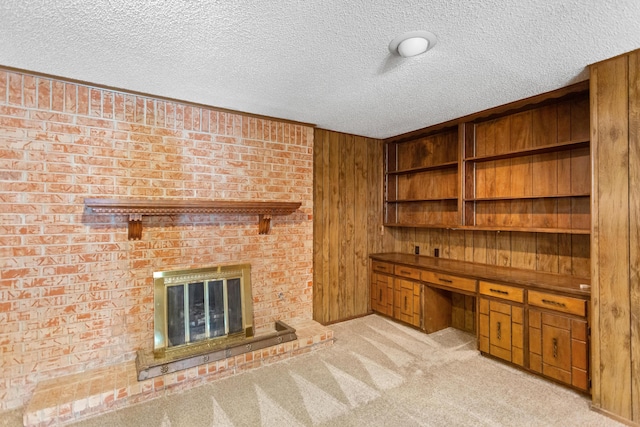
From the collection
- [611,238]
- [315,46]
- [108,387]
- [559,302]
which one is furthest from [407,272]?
[108,387]

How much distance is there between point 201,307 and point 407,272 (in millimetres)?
2331

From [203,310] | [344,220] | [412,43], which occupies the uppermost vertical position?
[412,43]

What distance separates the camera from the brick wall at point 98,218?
2.35 meters

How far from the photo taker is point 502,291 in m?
2.94

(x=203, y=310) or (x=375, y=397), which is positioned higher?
(x=203, y=310)

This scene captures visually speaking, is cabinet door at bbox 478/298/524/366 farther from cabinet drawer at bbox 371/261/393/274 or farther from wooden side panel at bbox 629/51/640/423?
cabinet drawer at bbox 371/261/393/274

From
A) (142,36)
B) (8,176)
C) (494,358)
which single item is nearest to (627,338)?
(494,358)

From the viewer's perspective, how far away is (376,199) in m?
4.52

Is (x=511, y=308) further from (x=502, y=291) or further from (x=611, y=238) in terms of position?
(x=611, y=238)

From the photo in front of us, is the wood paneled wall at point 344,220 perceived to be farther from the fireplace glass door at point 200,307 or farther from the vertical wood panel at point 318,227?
the fireplace glass door at point 200,307

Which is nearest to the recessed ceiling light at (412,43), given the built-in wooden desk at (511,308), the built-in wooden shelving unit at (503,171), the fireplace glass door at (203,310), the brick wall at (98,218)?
the built-in wooden shelving unit at (503,171)

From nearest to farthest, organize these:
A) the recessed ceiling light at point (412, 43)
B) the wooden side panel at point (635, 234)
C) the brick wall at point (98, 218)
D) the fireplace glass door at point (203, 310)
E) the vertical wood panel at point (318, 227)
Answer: the recessed ceiling light at point (412, 43)
the wooden side panel at point (635, 234)
the brick wall at point (98, 218)
the fireplace glass door at point (203, 310)
the vertical wood panel at point (318, 227)

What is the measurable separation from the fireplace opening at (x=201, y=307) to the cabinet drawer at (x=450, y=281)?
1.96 m

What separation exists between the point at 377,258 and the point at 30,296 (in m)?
3.46
